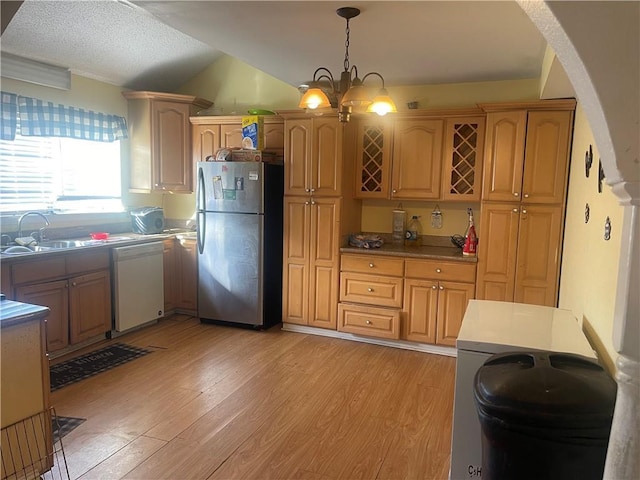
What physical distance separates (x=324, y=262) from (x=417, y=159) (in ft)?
4.11

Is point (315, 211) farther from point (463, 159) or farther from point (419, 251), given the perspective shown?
point (463, 159)

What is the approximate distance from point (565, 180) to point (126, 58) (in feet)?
13.2

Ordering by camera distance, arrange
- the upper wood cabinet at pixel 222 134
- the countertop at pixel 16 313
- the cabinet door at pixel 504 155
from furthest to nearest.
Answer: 1. the upper wood cabinet at pixel 222 134
2. the cabinet door at pixel 504 155
3. the countertop at pixel 16 313

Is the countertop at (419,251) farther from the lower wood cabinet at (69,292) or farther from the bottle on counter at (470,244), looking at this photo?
the lower wood cabinet at (69,292)

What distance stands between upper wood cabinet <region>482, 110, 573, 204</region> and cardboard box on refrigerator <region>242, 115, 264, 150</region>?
207 cm

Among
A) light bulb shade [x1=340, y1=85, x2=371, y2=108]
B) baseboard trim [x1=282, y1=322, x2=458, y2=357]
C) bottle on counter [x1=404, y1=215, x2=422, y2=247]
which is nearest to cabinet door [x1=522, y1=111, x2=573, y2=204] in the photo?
bottle on counter [x1=404, y1=215, x2=422, y2=247]

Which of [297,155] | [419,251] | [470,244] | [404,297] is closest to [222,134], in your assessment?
[297,155]

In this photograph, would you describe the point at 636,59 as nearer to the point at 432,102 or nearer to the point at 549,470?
the point at 549,470

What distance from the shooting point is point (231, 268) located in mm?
4328

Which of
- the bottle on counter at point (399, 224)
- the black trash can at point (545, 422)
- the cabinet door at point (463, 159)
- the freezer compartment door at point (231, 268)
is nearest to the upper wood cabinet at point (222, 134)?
the freezer compartment door at point (231, 268)

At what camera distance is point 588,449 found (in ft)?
4.13

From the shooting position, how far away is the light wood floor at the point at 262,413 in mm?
2248

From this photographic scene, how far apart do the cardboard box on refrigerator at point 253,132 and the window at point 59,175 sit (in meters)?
1.40

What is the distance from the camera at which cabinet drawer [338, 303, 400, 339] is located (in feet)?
12.9
